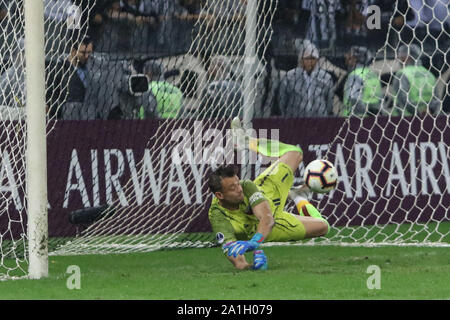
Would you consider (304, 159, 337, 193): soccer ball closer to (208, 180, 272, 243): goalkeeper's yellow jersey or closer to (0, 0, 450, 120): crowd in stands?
(208, 180, 272, 243): goalkeeper's yellow jersey

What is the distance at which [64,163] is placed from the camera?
11266mm

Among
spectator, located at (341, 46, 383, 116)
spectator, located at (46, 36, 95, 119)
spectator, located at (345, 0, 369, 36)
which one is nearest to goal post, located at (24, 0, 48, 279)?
spectator, located at (46, 36, 95, 119)

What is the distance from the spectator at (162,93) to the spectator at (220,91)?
0.95 ft

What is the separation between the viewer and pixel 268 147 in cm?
1028

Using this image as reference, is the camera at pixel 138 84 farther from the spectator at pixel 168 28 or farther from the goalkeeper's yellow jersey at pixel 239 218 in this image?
the goalkeeper's yellow jersey at pixel 239 218

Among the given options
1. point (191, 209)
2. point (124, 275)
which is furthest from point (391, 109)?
point (124, 275)

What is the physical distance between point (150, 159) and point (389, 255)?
111 inches

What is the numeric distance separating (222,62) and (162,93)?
902 millimetres

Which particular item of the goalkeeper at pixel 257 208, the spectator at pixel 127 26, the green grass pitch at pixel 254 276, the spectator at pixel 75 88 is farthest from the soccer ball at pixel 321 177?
the spectator at pixel 127 26

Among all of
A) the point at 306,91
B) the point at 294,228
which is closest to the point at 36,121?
the point at 294,228

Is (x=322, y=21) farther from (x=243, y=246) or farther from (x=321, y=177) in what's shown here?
(x=243, y=246)

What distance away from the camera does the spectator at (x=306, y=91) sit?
12086 millimetres

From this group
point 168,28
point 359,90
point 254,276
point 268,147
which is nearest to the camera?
point 254,276

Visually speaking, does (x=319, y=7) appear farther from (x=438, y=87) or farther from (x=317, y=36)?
(x=438, y=87)
